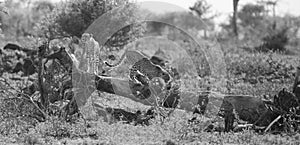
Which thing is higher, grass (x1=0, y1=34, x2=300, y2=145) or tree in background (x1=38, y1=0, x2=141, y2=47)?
tree in background (x1=38, y1=0, x2=141, y2=47)

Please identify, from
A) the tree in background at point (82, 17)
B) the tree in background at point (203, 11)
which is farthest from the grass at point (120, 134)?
the tree in background at point (203, 11)

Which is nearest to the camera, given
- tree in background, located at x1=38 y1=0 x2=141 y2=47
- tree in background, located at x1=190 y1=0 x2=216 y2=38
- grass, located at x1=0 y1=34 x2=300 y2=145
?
grass, located at x1=0 y1=34 x2=300 y2=145

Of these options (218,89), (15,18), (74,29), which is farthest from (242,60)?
(15,18)

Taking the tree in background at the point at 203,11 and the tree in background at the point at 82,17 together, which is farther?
the tree in background at the point at 203,11

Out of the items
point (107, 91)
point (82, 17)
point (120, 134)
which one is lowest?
point (120, 134)

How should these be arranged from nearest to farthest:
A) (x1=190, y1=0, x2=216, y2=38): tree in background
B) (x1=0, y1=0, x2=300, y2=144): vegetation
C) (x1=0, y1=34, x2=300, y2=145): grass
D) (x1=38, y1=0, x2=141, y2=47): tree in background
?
(x1=0, y1=34, x2=300, y2=145): grass → (x1=0, y1=0, x2=300, y2=144): vegetation → (x1=38, y1=0, x2=141, y2=47): tree in background → (x1=190, y1=0, x2=216, y2=38): tree in background

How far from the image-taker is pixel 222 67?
14.8 m

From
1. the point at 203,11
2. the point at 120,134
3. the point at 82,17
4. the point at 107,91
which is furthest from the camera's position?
the point at 203,11

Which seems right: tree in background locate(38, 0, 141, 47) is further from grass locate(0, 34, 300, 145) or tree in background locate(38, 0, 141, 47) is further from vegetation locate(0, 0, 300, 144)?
grass locate(0, 34, 300, 145)

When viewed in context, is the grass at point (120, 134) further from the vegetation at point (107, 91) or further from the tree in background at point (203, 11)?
the tree in background at point (203, 11)

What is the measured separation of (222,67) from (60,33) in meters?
5.02

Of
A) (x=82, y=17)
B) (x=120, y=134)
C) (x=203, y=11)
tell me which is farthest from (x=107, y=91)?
(x=203, y=11)

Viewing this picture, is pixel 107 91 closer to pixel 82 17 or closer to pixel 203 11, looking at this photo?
pixel 82 17

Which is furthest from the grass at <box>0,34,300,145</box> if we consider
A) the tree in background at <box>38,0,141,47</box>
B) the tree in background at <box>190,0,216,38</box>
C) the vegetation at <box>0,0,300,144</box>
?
the tree in background at <box>190,0,216,38</box>
